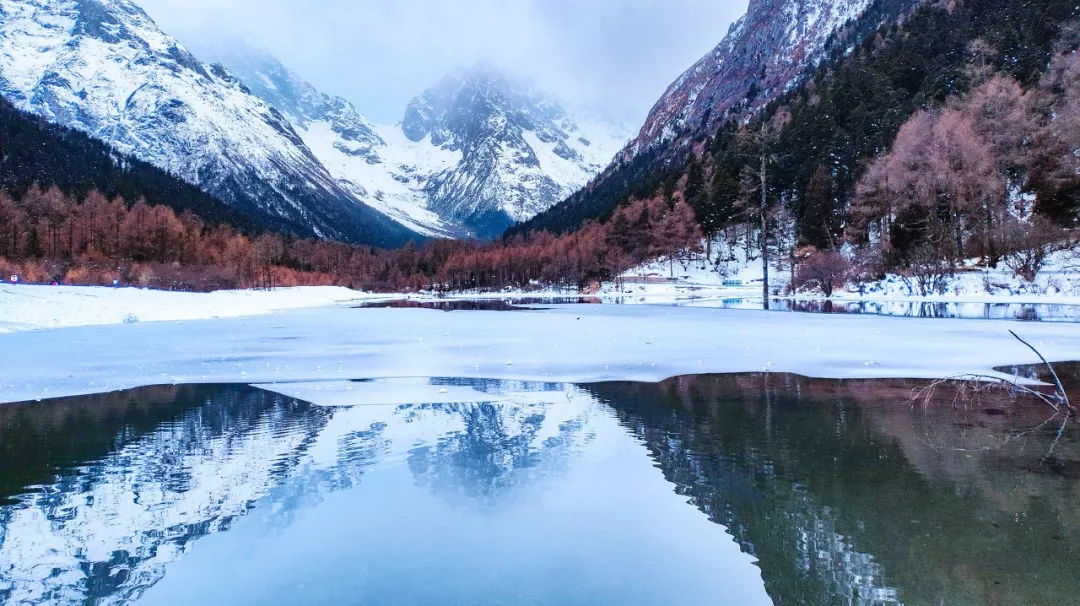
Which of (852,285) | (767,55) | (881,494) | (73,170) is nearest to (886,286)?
(852,285)

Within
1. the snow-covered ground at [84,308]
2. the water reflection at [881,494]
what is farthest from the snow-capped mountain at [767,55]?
the water reflection at [881,494]

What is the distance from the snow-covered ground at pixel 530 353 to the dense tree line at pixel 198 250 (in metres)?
58.9

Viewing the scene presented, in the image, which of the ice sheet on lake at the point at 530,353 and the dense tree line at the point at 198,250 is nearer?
the ice sheet on lake at the point at 530,353

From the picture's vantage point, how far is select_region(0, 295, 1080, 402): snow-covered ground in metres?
13.1

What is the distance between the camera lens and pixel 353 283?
161500mm

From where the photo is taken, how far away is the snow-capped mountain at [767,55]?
463 ft

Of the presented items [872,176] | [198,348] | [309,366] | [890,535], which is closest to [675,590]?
[890,535]

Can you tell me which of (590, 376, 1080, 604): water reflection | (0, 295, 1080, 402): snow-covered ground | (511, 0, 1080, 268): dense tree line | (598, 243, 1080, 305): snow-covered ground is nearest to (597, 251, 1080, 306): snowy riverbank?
(598, 243, 1080, 305): snow-covered ground

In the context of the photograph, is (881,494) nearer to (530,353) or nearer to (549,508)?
(549,508)

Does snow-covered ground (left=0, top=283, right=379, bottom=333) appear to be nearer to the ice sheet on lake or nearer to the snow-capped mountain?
the ice sheet on lake

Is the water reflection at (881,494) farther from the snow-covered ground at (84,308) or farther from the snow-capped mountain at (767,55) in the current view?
the snow-capped mountain at (767,55)

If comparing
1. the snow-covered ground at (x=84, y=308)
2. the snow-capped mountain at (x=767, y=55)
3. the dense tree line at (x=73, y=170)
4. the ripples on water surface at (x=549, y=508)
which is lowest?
the ripples on water surface at (x=549, y=508)

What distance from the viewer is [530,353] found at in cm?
1723

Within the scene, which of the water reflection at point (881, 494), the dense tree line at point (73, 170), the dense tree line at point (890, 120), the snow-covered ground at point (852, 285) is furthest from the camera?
the dense tree line at point (73, 170)
